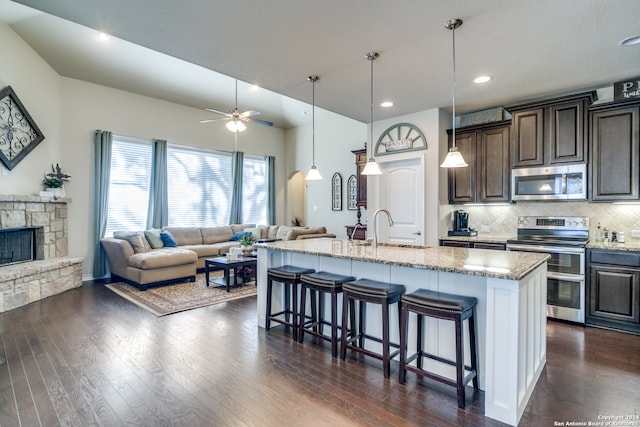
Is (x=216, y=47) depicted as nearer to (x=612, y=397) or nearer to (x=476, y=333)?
(x=476, y=333)

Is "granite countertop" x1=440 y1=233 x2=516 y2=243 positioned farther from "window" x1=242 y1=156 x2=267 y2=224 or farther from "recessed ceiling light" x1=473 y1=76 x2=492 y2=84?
"window" x1=242 y1=156 x2=267 y2=224

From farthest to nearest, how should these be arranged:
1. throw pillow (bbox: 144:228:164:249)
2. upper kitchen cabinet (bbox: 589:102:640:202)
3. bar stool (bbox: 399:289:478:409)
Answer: throw pillow (bbox: 144:228:164:249) → upper kitchen cabinet (bbox: 589:102:640:202) → bar stool (bbox: 399:289:478:409)

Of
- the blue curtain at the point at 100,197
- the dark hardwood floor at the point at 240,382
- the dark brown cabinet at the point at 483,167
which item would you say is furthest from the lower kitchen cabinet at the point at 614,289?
the blue curtain at the point at 100,197

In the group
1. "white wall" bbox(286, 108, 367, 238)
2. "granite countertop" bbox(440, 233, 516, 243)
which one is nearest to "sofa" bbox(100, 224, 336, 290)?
"white wall" bbox(286, 108, 367, 238)

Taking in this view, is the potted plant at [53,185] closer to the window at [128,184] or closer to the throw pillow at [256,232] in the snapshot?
the window at [128,184]

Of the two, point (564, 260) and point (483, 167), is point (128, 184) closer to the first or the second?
point (483, 167)

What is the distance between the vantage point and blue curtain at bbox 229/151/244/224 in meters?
8.20

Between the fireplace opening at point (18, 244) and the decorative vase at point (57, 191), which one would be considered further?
the decorative vase at point (57, 191)

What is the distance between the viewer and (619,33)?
2.78m

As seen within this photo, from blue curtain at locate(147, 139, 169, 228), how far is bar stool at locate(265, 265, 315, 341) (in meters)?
4.36

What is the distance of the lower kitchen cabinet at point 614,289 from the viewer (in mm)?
3416

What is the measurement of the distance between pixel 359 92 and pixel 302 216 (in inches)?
229

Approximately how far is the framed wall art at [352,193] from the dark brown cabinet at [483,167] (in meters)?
3.00

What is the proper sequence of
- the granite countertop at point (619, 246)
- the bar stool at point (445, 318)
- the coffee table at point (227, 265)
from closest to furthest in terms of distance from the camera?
the bar stool at point (445, 318) → the granite countertop at point (619, 246) → the coffee table at point (227, 265)
